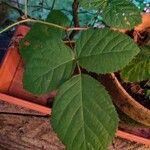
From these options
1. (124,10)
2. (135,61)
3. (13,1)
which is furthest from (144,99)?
(13,1)

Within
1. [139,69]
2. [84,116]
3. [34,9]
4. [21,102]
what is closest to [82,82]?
A: [84,116]

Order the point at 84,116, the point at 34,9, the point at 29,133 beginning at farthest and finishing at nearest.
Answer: the point at 34,9 < the point at 29,133 < the point at 84,116

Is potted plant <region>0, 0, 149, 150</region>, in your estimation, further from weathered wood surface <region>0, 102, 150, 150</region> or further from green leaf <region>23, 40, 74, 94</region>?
weathered wood surface <region>0, 102, 150, 150</region>

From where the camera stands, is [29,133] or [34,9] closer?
[29,133]

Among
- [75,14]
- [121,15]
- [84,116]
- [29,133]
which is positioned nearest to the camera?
[84,116]

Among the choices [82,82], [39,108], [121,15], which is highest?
[121,15]

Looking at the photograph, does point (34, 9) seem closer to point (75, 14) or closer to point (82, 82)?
point (75, 14)
